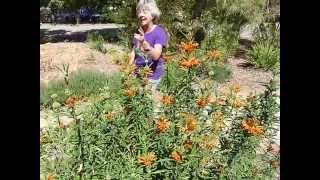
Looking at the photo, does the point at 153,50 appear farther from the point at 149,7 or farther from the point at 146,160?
the point at 146,160

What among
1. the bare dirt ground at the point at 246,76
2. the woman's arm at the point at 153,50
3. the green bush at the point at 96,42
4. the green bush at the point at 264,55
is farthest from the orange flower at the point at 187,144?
the green bush at the point at 96,42

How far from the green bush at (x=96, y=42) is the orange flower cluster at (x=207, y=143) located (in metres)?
4.69

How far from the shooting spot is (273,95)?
2189 millimetres

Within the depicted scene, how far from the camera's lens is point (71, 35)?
27.4ft

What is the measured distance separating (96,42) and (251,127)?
17.2 ft

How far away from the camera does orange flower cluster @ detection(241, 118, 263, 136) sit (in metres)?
2.04

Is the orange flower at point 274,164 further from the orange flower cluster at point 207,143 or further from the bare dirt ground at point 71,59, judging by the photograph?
the bare dirt ground at point 71,59


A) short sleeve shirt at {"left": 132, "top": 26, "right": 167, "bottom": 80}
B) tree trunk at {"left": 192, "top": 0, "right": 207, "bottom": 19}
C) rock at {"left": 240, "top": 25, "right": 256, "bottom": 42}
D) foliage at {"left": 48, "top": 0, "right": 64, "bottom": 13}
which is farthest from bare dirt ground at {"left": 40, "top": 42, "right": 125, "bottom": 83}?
short sleeve shirt at {"left": 132, "top": 26, "right": 167, "bottom": 80}

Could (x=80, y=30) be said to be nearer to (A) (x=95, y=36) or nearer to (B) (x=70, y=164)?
(A) (x=95, y=36)

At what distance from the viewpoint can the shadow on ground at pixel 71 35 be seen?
7.48 m

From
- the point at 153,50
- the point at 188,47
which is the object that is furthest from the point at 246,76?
the point at 188,47

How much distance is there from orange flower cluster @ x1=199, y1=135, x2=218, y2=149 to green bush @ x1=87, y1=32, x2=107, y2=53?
15.4ft
